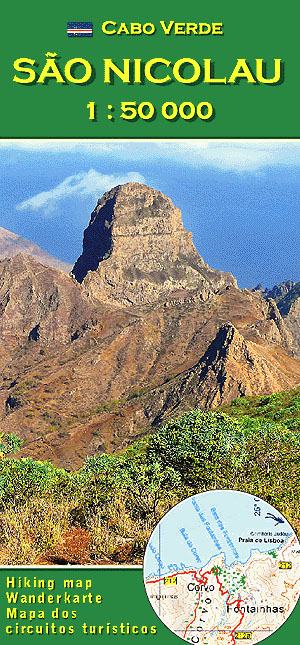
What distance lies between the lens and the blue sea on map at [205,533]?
10398mm

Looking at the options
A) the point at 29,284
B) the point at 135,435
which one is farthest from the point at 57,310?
the point at 135,435

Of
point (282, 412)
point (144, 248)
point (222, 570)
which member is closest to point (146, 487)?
point (222, 570)

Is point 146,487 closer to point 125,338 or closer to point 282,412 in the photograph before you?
point 282,412

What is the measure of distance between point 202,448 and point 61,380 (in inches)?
3436

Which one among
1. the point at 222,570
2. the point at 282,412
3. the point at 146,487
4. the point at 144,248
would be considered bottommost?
the point at 222,570

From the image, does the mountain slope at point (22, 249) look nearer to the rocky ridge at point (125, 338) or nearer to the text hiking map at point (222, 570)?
the rocky ridge at point (125, 338)

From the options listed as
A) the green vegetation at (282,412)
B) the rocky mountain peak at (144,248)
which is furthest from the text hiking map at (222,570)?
the rocky mountain peak at (144,248)

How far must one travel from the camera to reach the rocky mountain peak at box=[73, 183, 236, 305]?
140 meters

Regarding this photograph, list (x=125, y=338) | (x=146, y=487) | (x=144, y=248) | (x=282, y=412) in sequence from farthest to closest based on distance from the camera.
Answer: (x=144, y=248) < (x=125, y=338) < (x=282, y=412) < (x=146, y=487)

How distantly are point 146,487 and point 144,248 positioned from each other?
424ft

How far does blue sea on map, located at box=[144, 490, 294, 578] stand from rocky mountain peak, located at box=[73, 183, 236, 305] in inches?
4991

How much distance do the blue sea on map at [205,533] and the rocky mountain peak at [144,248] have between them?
4991 inches

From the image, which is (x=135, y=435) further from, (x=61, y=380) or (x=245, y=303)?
(x=245, y=303)

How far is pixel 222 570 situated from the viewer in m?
10.5
